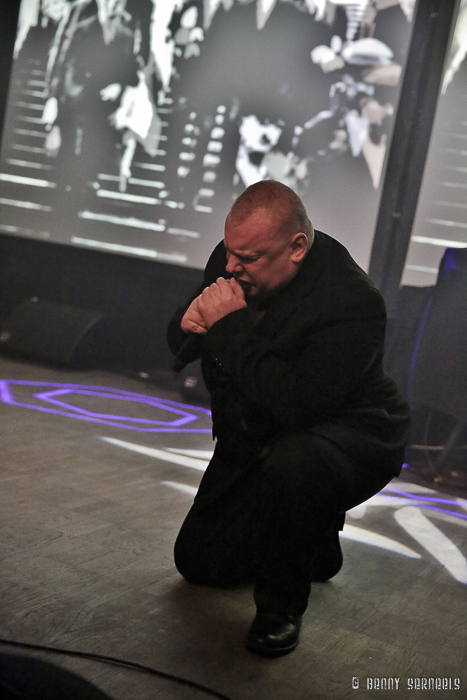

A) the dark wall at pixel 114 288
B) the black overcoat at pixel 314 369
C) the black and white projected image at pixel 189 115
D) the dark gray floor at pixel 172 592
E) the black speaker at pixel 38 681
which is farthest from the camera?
the dark wall at pixel 114 288

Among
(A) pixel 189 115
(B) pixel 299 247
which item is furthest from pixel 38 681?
(A) pixel 189 115

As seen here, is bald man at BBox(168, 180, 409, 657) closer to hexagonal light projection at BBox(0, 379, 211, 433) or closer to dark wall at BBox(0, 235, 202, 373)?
hexagonal light projection at BBox(0, 379, 211, 433)

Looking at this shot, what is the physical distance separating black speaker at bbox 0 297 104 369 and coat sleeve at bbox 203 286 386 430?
3.11m

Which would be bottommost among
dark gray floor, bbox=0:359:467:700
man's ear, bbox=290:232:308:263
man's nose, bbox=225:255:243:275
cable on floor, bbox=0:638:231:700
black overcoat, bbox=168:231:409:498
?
dark gray floor, bbox=0:359:467:700

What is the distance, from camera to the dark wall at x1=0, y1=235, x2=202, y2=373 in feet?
15.7

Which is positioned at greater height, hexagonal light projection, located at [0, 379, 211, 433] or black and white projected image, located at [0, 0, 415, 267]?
black and white projected image, located at [0, 0, 415, 267]

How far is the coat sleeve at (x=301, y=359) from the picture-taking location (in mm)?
1498

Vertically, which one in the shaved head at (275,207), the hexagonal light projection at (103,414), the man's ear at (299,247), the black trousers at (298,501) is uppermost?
the shaved head at (275,207)

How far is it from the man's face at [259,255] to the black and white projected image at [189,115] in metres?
2.76

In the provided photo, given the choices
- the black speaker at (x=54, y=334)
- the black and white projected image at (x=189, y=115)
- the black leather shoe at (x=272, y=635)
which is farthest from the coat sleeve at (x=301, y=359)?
the black speaker at (x=54, y=334)

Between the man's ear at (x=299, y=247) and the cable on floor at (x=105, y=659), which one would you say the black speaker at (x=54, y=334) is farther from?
the cable on floor at (x=105, y=659)

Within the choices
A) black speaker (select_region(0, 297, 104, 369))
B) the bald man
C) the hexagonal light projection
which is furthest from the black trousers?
black speaker (select_region(0, 297, 104, 369))

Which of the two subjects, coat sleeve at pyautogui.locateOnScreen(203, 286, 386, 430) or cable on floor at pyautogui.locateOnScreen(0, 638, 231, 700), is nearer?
cable on floor at pyautogui.locateOnScreen(0, 638, 231, 700)

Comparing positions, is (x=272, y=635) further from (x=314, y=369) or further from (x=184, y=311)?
(x=184, y=311)
